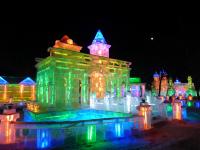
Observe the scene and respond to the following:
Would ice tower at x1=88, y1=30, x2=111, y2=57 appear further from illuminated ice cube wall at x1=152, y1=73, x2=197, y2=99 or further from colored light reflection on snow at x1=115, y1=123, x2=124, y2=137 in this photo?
illuminated ice cube wall at x1=152, y1=73, x2=197, y2=99

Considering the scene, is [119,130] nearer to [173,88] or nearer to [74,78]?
[74,78]

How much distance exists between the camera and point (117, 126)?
11.2m

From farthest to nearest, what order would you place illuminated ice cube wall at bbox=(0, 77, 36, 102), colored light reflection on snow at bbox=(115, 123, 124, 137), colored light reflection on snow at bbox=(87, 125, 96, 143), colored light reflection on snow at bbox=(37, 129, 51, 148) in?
illuminated ice cube wall at bbox=(0, 77, 36, 102) → colored light reflection on snow at bbox=(115, 123, 124, 137) → colored light reflection on snow at bbox=(87, 125, 96, 143) → colored light reflection on snow at bbox=(37, 129, 51, 148)

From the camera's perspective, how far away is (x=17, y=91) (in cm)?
3278

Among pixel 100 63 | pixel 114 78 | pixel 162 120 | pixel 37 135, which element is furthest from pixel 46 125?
pixel 114 78

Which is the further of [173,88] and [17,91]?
[173,88]

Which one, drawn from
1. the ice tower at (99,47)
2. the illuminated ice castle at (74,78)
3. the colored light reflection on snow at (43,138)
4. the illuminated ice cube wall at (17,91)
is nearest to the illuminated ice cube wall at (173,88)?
the ice tower at (99,47)

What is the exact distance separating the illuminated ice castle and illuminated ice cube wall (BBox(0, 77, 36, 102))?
1220 cm

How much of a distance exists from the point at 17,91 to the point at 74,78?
58.1 ft

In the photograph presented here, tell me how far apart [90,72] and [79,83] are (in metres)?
1.72

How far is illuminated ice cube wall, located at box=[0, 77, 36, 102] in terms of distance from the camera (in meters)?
31.4

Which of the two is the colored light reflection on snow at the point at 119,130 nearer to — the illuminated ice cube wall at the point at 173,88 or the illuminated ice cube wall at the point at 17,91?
the illuminated ice cube wall at the point at 17,91

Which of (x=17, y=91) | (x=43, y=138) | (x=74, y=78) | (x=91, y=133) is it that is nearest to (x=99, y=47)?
(x=74, y=78)

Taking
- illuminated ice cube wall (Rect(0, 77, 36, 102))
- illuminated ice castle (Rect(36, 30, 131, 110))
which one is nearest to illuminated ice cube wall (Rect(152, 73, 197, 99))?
illuminated ice castle (Rect(36, 30, 131, 110))
